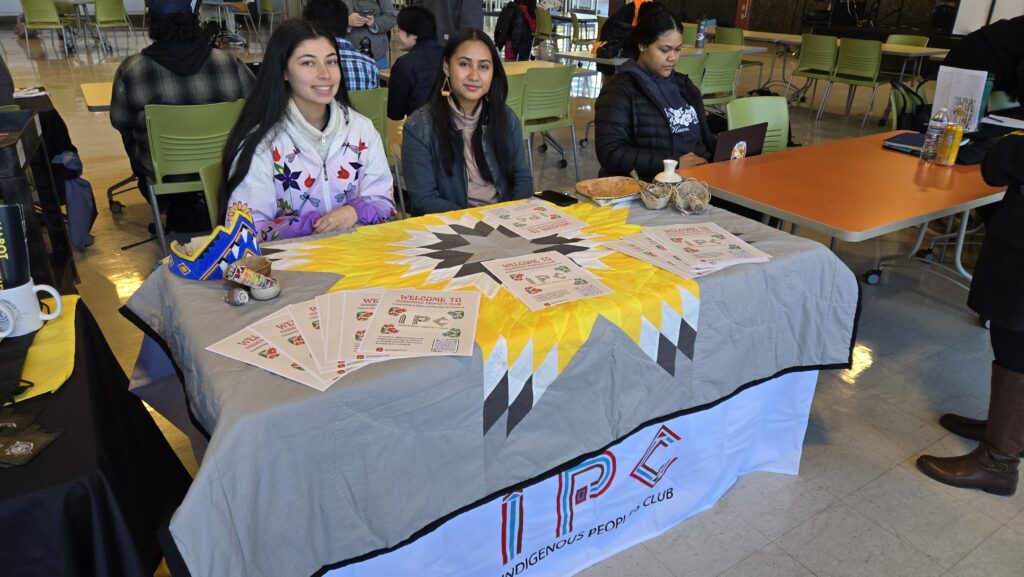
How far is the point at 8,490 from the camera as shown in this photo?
97 centimetres

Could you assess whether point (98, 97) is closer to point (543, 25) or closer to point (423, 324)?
point (423, 324)

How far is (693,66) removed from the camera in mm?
5355

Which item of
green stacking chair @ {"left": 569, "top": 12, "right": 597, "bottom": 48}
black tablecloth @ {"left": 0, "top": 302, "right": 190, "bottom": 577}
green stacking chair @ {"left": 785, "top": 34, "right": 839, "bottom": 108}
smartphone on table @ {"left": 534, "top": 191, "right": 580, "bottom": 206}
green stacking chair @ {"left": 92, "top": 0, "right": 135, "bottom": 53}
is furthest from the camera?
green stacking chair @ {"left": 569, "top": 12, "right": 597, "bottom": 48}

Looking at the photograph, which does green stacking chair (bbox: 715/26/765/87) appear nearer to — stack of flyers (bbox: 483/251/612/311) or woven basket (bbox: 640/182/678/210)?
woven basket (bbox: 640/182/678/210)

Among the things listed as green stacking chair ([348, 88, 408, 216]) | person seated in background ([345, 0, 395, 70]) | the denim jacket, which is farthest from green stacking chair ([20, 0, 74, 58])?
the denim jacket

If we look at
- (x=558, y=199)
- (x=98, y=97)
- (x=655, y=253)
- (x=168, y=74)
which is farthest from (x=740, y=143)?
(x=98, y=97)

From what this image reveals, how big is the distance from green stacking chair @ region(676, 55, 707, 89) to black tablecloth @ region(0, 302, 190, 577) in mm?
4857

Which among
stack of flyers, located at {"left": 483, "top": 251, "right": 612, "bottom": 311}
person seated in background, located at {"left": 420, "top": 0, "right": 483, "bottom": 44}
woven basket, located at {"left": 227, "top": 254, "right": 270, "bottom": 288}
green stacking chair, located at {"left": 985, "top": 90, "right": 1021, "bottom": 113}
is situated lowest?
stack of flyers, located at {"left": 483, "top": 251, "right": 612, "bottom": 311}

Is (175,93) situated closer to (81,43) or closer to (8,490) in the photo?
(8,490)

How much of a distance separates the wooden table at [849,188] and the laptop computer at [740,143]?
1.6 inches

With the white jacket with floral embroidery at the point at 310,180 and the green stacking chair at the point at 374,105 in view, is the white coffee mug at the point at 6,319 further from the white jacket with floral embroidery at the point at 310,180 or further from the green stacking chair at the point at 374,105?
the green stacking chair at the point at 374,105

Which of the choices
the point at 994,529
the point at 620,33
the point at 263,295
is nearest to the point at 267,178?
the point at 263,295

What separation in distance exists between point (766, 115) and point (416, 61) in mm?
2044

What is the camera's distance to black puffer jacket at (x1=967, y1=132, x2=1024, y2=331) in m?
1.76
